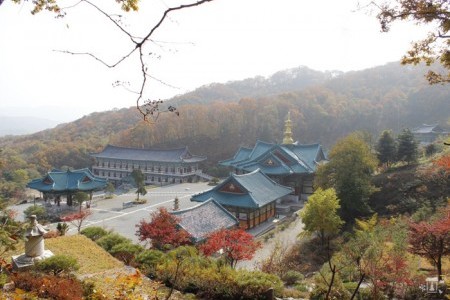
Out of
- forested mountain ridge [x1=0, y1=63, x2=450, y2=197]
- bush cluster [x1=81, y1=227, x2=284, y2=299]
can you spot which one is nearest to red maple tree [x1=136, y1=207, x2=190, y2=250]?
bush cluster [x1=81, y1=227, x2=284, y2=299]

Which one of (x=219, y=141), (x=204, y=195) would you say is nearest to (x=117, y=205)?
(x=204, y=195)

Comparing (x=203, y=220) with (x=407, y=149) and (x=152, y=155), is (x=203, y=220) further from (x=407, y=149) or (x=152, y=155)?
(x=152, y=155)

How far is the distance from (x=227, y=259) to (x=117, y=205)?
2285 centimetres

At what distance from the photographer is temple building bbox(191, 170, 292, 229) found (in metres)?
25.1

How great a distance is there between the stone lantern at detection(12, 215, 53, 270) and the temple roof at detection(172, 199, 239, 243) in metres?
7.42

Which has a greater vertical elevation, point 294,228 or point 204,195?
point 204,195

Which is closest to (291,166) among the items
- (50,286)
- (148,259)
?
(148,259)

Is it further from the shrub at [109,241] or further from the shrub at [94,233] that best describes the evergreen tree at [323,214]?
the shrub at [94,233]

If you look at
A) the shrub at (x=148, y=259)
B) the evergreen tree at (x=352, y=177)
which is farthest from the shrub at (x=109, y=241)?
the evergreen tree at (x=352, y=177)

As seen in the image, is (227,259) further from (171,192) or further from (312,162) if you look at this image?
(171,192)

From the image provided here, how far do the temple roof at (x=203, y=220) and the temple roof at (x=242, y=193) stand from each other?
9.70 ft

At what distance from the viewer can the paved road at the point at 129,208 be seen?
1078 inches

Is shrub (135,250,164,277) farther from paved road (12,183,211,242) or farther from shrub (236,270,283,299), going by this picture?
paved road (12,183,211,242)

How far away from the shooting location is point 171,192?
4097 centimetres
